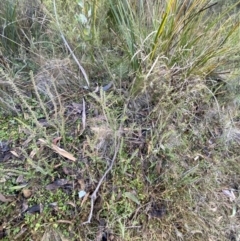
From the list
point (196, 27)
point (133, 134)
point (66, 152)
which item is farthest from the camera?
point (196, 27)

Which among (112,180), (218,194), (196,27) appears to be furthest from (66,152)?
(196,27)

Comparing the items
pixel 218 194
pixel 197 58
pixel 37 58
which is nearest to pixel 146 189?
pixel 218 194

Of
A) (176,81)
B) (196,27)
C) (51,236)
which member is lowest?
(51,236)

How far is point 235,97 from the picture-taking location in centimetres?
143

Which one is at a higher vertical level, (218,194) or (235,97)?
(235,97)

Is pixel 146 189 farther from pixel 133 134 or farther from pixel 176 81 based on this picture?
pixel 176 81

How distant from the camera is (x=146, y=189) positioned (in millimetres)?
1167

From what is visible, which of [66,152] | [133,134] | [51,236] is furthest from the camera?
[133,134]

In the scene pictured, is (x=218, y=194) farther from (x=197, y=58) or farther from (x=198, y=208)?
(x=197, y=58)

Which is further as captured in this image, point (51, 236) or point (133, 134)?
point (133, 134)

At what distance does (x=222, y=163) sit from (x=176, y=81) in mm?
456

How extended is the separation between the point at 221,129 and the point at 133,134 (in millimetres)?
489

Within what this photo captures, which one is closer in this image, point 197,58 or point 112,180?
point 112,180

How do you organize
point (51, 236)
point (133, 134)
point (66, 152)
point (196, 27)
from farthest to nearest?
point (196, 27) → point (133, 134) → point (66, 152) → point (51, 236)
